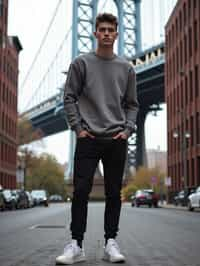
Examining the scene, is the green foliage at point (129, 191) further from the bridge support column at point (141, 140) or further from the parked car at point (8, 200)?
the parked car at point (8, 200)

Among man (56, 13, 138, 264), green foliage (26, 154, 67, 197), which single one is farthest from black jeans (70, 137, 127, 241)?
green foliage (26, 154, 67, 197)

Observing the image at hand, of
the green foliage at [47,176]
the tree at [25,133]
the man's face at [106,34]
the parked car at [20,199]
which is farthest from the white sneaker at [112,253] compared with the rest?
the green foliage at [47,176]

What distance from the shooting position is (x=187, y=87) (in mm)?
53000

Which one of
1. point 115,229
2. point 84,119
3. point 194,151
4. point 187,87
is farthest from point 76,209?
point 187,87

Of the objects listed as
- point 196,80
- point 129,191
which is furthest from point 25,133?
point 196,80

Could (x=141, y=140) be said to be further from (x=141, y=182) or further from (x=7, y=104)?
(x=7, y=104)

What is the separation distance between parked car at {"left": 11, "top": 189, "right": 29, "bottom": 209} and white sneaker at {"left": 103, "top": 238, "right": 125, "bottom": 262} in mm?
31069

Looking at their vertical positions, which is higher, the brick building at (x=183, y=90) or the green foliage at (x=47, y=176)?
the brick building at (x=183, y=90)

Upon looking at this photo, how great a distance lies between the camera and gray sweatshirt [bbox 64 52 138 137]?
5.28m

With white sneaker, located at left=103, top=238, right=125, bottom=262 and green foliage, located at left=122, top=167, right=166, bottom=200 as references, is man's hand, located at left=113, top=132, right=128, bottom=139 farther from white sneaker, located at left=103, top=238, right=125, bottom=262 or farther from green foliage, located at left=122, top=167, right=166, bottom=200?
green foliage, located at left=122, top=167, right=166, bottom=200

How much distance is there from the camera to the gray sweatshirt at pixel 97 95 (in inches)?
208

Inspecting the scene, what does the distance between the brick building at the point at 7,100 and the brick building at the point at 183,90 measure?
56.0 ft

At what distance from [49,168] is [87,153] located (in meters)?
85.6

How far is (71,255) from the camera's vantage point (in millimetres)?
5129
